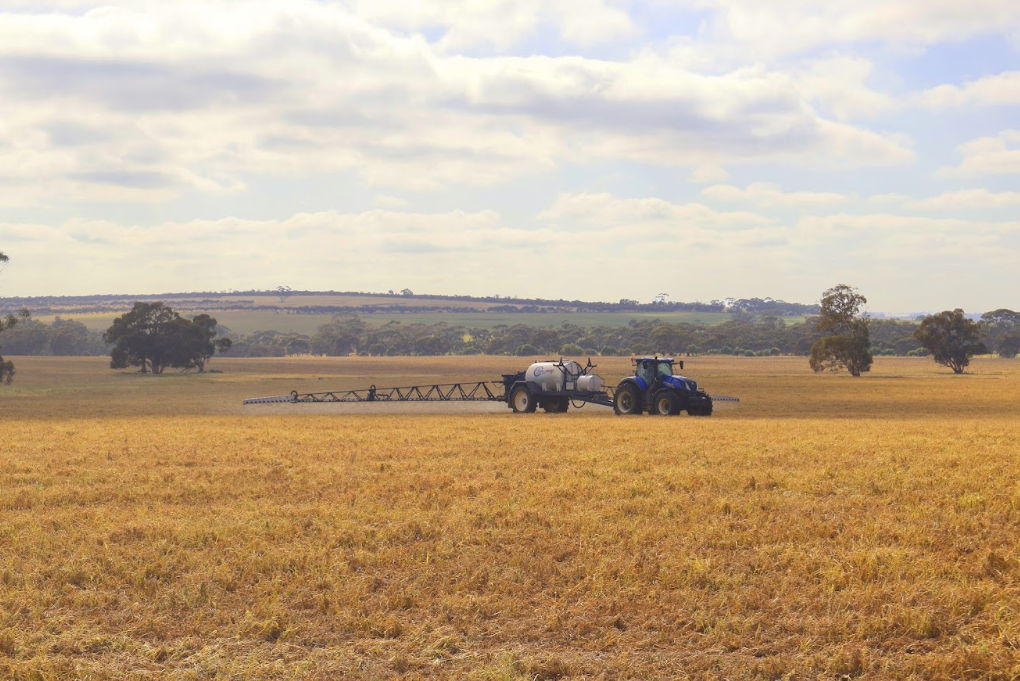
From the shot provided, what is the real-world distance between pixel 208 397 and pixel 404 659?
49.0 m

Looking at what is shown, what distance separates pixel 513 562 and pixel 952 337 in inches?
3832

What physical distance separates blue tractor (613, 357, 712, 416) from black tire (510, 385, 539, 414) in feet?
12.3

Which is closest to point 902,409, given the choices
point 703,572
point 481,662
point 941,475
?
point 941,475

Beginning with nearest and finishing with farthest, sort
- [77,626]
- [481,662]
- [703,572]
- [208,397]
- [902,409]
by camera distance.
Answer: [481,662]
[77,626]
[703,572]
[902,409]
[208,397]

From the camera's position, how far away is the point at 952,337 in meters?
97.6

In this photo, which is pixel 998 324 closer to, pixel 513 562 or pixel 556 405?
pixel 556 405

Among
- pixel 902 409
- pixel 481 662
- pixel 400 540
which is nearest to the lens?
pixel 481 662

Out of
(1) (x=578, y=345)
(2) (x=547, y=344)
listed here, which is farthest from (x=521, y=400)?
(1) (x=578, y=345)

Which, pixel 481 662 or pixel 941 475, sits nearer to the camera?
pixel 481 662

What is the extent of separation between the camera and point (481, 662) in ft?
27.3

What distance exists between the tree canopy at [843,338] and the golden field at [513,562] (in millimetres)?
68934

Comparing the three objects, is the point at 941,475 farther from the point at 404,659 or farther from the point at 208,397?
the point at 208,397

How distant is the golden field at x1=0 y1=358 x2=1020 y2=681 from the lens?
854cm

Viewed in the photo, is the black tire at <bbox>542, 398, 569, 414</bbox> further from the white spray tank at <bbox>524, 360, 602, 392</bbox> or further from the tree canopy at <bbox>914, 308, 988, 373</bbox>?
the tree canopy at <bbox>914, 308, 988, 373</bbox>
